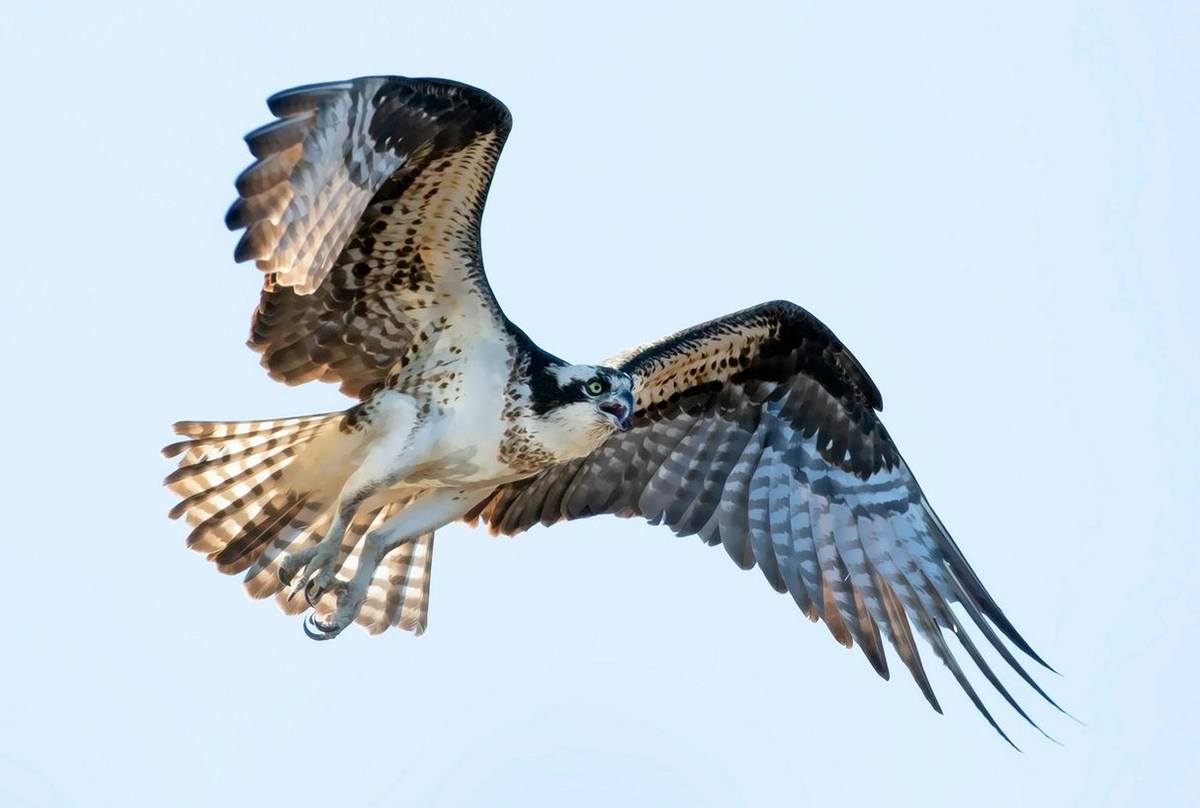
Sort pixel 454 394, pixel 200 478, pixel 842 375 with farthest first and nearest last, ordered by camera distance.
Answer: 1. pixel 842 375
2. pixel 200 478
3. pixel 454 394

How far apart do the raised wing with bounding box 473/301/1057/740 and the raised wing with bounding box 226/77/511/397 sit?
4.69 ft

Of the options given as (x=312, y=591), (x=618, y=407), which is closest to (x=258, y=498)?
(x=312, y=591)

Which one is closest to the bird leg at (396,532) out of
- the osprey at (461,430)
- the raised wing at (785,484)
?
the osprey at (461,430)

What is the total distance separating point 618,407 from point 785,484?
78.6 inches

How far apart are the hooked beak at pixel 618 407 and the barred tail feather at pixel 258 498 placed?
54.3 inches

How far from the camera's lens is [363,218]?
9859mm

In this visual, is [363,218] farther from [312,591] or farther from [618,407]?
[312,591]

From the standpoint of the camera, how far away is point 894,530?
11.9 metres

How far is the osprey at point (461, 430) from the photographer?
926 cm

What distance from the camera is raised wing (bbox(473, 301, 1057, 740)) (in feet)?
37.7

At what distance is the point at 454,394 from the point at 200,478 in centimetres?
160

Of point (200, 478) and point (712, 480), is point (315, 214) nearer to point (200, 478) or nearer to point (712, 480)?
point (200, 478)

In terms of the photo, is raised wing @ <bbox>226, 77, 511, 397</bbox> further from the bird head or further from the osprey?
the bird head

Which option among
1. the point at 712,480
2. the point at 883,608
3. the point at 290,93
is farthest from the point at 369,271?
the point at 883,608
